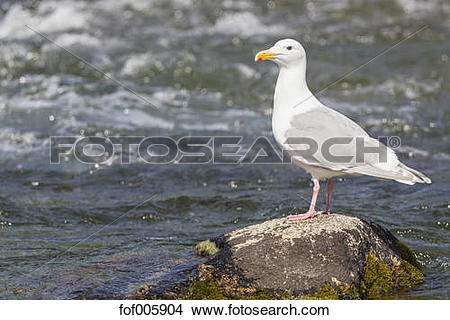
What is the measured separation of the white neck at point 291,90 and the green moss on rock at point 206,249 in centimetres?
128

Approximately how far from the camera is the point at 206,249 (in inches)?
225

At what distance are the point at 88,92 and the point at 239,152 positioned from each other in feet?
11.9

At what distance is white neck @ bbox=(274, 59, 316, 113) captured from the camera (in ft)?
18.5

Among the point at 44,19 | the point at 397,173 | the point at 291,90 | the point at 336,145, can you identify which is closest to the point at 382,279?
the point at 397,173

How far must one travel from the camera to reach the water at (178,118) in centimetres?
627

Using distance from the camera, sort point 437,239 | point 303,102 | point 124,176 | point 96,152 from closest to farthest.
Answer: point 303,102
point 437,239
point 124,176
point 96,152

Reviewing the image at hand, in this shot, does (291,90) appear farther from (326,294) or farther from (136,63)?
(136,63)

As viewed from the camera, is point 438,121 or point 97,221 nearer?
point 97,221

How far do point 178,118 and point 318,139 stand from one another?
5.73 meters

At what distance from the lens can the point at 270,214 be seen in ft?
23.9

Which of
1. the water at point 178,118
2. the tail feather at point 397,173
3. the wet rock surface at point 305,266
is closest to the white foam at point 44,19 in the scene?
the water at point 178,118

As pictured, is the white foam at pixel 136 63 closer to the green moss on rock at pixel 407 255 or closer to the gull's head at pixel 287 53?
the gull's head at pixel 287 53
